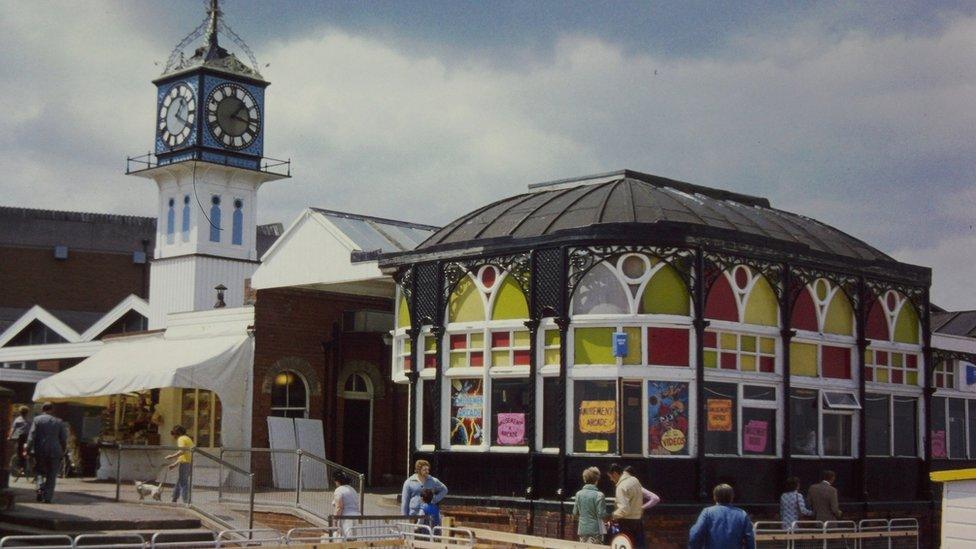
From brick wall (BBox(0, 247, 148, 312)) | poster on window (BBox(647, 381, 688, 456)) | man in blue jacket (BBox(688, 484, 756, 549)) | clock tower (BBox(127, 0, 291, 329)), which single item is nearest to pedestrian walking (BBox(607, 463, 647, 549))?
poster on window (BBox(647, 381, 688, 456))

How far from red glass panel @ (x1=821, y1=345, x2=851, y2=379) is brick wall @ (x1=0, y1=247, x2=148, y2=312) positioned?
180 feet

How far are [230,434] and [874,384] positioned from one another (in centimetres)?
1295

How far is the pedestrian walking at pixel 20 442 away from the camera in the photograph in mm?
27250

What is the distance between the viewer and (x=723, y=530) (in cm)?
1376

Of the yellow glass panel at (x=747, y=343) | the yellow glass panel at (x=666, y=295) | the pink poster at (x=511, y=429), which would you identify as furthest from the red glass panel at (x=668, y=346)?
the pink poster at (x=511, y=429)

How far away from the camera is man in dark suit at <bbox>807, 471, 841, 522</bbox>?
21672 millimetres

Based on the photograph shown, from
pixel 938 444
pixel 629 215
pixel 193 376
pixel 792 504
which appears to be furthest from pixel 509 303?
pixel 938 444

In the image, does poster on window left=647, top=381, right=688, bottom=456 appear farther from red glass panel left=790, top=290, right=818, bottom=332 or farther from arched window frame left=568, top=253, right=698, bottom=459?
red glass panel left=790, top=290, right=818, bottom=332

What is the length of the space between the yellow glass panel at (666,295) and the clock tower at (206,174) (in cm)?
4307

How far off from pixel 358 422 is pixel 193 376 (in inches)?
175

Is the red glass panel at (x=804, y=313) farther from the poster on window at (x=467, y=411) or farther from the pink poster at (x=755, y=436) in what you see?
the poster on window at (x=467, y=411)

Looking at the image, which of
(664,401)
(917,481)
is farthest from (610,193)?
(917,481)

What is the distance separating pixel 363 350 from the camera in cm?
3136

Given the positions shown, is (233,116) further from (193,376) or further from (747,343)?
(747,343)
